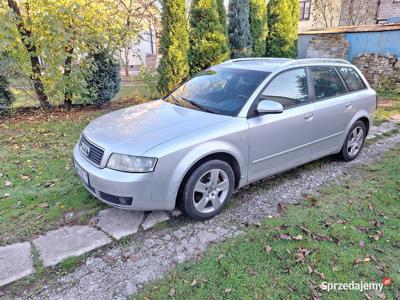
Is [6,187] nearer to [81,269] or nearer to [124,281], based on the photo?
[81,269]

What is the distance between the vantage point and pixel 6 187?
3.78 metres

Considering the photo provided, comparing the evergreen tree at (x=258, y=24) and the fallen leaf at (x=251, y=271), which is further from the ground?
the evergreen tree at (x=258, y=24)

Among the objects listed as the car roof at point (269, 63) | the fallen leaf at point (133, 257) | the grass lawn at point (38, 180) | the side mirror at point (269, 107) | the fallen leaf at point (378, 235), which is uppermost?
the car roof at point (269, 63)

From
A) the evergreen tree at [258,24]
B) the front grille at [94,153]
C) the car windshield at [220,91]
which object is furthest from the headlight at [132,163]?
the evergreen tree at [258,24]

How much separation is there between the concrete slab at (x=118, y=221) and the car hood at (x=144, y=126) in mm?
777

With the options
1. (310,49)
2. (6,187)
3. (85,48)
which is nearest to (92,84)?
(85,48)

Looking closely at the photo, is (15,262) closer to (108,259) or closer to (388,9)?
(108,259)

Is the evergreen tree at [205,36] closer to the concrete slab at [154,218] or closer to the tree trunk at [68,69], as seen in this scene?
the tree trunk at [68,69]

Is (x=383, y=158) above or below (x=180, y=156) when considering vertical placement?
below

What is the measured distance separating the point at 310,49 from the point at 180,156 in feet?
35.7

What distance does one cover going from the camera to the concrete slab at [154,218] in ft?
10.1

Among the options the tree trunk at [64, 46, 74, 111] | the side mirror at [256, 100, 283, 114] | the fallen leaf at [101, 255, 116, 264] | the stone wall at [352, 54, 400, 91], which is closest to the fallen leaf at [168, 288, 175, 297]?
the fallen leaf at [101, 255, 116, 264]

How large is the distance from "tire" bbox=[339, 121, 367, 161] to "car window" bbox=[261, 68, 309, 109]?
1242 mm

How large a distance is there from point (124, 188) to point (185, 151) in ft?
2.08
